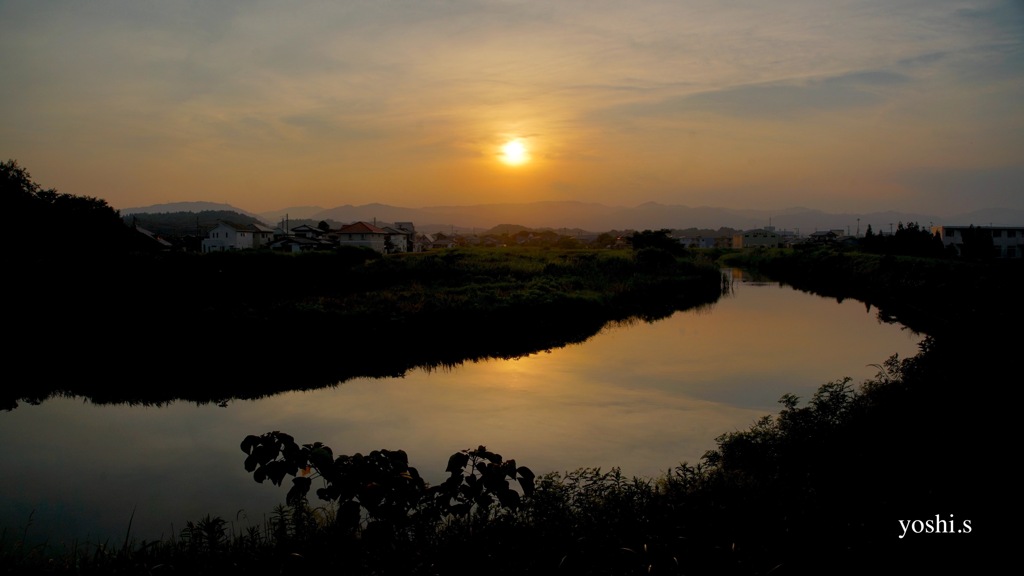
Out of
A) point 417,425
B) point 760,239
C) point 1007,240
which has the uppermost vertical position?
point 760,239

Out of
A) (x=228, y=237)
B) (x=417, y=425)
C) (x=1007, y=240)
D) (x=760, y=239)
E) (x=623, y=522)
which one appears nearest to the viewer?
(x=623, y=522)

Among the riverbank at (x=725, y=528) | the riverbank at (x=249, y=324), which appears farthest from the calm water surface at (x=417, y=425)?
the riverbank at (x=725, y=528)

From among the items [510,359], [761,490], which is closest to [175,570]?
[761,490]

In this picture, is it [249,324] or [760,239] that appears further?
[760,239]

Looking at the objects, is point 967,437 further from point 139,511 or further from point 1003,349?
point 139,511

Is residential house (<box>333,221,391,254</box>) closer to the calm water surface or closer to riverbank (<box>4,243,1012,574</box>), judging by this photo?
the calm water surface

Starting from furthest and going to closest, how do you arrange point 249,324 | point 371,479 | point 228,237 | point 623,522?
point 228,237, point 249,324, point 623,522, point 371,479

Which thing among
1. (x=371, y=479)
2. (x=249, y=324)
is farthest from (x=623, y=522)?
(x=249, y=324)

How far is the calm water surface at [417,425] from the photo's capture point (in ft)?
25.0

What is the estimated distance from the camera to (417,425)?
1077 centimetres

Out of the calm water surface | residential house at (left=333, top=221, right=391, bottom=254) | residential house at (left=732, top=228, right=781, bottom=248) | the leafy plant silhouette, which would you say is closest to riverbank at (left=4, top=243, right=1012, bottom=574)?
the leafy plant silhouette

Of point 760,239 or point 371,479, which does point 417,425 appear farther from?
point 760,239

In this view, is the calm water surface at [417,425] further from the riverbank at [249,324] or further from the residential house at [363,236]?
the residential house at [363,236]

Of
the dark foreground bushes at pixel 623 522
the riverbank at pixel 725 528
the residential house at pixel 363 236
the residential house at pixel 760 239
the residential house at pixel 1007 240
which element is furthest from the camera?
the residential house at pixel 760 239
